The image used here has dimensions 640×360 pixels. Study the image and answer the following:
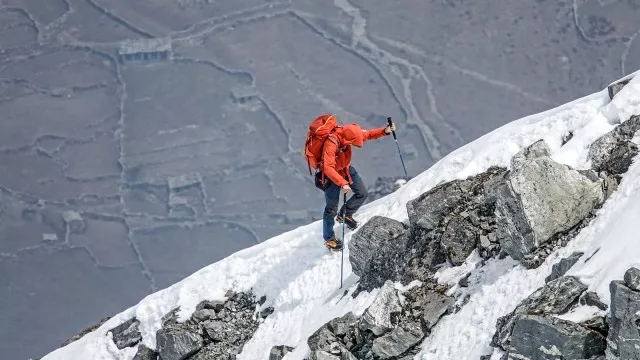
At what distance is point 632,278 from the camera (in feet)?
36.8

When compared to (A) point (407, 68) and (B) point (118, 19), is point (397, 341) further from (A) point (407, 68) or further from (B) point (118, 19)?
(B) point (118, 19)

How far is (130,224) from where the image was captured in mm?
114938

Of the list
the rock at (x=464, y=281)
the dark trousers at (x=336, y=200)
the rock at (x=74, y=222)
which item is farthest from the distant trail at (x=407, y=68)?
the rock at (x=464, y=281)

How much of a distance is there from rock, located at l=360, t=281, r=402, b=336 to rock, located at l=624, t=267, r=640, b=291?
3.90 m

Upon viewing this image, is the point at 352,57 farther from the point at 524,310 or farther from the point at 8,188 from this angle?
the point at 524,310

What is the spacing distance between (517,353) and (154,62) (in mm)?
120428

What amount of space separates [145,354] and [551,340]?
29.0 ft

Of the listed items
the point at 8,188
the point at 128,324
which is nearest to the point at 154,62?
the point at 8,188

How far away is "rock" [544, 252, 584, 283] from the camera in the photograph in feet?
42.5

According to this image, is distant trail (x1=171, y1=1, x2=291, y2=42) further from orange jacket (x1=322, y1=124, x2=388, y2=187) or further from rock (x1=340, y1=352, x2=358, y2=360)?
rock (x1=340, y1=352, x2=358, y2=360)

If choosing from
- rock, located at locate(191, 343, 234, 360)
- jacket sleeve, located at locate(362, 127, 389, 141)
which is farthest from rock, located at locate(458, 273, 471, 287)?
rock, located at locate(191, 343, 234, 360)

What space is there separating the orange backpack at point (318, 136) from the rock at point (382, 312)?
10.1 feet

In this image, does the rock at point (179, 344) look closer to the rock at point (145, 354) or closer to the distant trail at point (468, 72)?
the rock at point (145, 354)

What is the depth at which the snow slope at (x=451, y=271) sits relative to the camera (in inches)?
517
